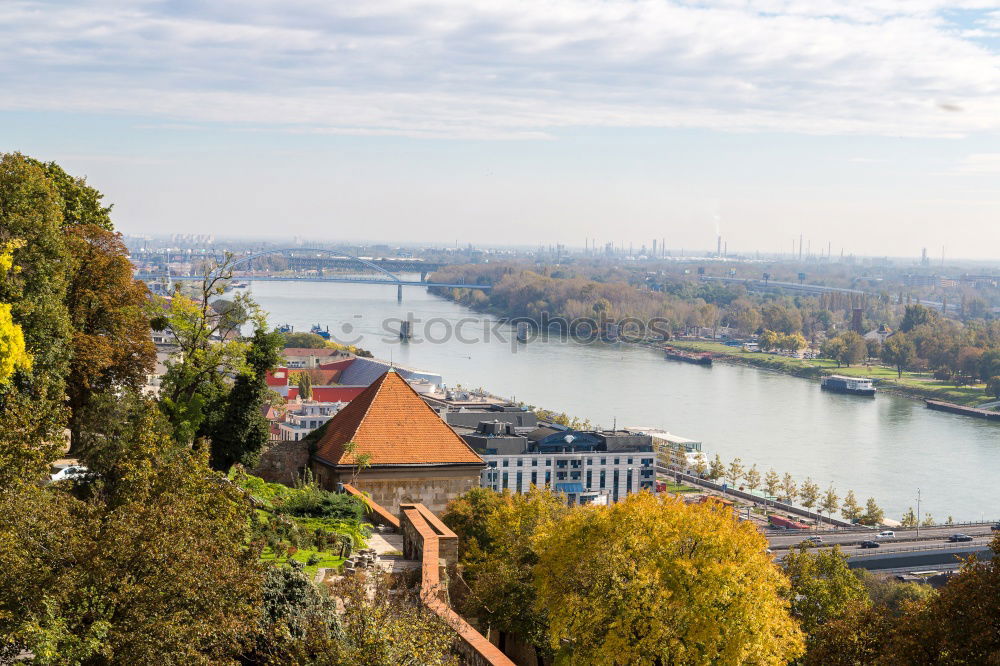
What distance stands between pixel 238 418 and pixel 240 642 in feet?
8.05

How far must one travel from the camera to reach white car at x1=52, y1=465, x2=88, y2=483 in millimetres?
4230

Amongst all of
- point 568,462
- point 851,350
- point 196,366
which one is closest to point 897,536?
point 568,462

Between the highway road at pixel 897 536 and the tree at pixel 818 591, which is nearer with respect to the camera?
the tree at pixel 818 591

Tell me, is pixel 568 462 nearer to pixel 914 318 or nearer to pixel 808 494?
pixel 808 494

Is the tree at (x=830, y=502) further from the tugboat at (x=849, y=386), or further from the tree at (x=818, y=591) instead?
the tugboat at (x=849, y=386)

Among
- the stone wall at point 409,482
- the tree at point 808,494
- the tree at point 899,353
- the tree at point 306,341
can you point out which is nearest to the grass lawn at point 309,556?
the stone wall at point 409,482

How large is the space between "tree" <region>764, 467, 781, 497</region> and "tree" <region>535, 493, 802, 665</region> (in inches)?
592

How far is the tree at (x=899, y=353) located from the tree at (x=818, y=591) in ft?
109

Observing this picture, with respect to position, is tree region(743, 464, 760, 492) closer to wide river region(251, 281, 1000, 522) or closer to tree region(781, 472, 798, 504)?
tree region(781, 472, 798, 504)

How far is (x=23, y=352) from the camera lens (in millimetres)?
4762

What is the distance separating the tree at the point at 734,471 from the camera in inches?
782

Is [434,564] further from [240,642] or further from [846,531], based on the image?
[846,531]

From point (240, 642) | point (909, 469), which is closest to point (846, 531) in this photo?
point (909, 469)

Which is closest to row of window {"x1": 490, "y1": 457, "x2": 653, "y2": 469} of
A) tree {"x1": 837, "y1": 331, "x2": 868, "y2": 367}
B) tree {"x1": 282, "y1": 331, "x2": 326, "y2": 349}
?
tree {"x1": 282, "y1": 331, "x2": 326, "y2": 349}
